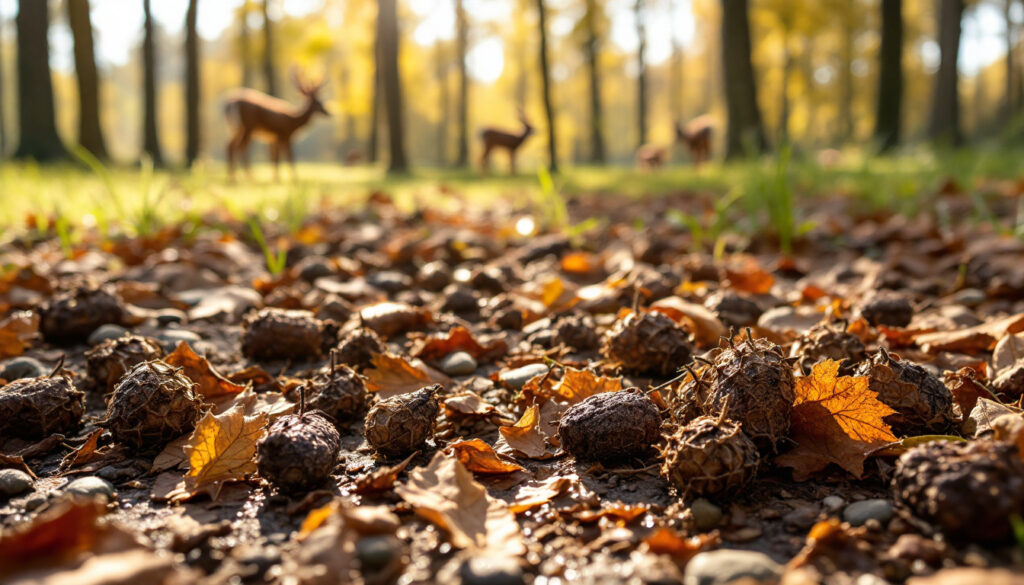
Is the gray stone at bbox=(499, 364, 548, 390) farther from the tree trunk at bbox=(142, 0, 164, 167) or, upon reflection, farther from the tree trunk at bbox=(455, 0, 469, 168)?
the tree trunk at bbox=(455, 0, 469, 168)

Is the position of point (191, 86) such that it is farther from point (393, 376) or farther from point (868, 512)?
point (868, 512)

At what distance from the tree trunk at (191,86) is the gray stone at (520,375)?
1241cm

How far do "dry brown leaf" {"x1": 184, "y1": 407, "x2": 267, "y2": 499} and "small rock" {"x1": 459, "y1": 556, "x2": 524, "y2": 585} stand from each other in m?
0.55

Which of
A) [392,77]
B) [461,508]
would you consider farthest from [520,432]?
[392,77]

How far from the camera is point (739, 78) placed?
11.2m

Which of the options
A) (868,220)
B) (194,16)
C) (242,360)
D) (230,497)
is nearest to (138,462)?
(230,497)

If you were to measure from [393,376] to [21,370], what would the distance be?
105 centimetres

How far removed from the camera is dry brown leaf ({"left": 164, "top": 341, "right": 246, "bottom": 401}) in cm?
168

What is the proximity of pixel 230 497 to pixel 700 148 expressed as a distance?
49.0 feet

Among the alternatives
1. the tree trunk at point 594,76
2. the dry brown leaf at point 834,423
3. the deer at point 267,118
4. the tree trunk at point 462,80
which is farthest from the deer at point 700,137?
the dry brown leaf at point 834,423

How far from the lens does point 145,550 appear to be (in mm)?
982

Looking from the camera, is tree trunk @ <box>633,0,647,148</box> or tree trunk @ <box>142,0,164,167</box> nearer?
tree trunk @ <box>142,0,164,167</box>

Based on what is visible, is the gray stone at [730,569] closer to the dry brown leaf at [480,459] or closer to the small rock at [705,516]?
the small rock at [705,516]

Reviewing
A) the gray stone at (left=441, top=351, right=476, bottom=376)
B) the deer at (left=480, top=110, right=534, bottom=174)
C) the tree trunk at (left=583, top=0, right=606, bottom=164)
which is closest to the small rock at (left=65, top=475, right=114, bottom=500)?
the gray stone at (left=441, top=351, right=476, bottom=376)
